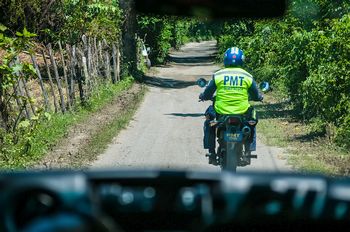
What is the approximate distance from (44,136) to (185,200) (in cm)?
1116

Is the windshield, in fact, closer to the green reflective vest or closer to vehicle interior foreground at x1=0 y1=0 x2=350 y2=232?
the green reflective vest

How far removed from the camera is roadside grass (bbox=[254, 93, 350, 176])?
34.9ft

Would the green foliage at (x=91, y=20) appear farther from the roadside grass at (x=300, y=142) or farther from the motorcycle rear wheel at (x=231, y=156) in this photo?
the motorcycle rear wheel at (x=231, y=156)

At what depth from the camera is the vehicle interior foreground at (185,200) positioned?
7.75 ft

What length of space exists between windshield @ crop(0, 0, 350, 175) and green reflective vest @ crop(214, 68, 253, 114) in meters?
0.01

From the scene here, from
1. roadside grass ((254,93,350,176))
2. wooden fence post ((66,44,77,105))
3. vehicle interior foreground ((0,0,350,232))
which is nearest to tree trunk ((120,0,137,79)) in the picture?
roadside grass ((254,93,350,176))

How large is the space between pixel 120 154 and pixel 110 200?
1038cm

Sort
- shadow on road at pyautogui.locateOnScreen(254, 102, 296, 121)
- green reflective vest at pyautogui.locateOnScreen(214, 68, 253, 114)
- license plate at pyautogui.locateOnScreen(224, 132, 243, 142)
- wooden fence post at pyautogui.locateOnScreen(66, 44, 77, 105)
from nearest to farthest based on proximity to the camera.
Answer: license plate at pyautogui.locateOnScreen(224, 132, 243, 142) → green reflective vest at pyautogui.locateOnScreen(214, 68, 253, 114) → wooden fence post at pyautogui.locateOnScreen(66, 44, 77, 105) → shadow on road at pyautogui.locateOnScreen(254, 102, 296, 121)

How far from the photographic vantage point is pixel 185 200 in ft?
8.09

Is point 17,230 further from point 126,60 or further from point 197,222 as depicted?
point 126,60

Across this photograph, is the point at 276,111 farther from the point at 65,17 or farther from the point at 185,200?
the point at 185,200

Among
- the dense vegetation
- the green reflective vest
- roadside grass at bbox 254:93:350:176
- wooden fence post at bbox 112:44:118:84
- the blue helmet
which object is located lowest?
wooden fence post at bbox 112:44:118:84

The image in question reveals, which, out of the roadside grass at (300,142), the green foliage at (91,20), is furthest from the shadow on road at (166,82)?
the roadside grass at (300,142)

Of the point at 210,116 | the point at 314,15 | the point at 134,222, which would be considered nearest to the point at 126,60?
the point at 314,15
